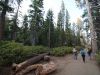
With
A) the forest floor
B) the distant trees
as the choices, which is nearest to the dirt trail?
the forest floor

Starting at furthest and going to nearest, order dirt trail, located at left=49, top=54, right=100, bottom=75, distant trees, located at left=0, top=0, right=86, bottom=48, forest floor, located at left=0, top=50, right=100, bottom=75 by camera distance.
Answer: distant trees, located at left=0, top=0, right=86, bottom=48 < dirt trail, located at left=49, top=54, right=100, bottom=75 < forest floor, located at left=0, top=50, right=100, bottom=75

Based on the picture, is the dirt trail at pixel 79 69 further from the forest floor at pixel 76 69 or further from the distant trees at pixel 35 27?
the distant trees at pixel 35 27

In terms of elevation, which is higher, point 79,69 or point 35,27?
point 35,27

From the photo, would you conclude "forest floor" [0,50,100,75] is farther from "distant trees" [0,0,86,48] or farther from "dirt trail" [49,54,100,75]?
"distant trees" [0,0,86,48]

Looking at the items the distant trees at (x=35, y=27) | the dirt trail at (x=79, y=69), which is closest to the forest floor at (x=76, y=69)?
the dirt trail at (x=79, y=69)

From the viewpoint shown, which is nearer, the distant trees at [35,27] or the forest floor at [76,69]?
the forest floor at [76,69]

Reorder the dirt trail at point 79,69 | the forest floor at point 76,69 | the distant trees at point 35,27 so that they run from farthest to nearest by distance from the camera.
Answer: the distant trees at point 35,27, the dirt trail at point 79,69, the forest floor at point 76,69

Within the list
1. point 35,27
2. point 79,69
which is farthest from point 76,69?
point 35,27

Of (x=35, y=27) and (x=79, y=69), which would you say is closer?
(x=79, y=69)

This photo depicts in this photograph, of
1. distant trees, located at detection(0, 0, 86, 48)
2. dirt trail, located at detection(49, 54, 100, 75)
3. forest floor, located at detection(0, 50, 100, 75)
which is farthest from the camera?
distant trees, located at detection(0, 0, 86, 48)

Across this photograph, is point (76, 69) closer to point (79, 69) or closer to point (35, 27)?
point (79, 69)

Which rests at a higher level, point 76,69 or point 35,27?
point 35,27

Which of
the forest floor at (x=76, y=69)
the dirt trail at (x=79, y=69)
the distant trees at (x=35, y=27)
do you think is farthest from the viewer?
the distant trees at (x=35, y=27)

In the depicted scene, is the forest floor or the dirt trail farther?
the dirt trail
